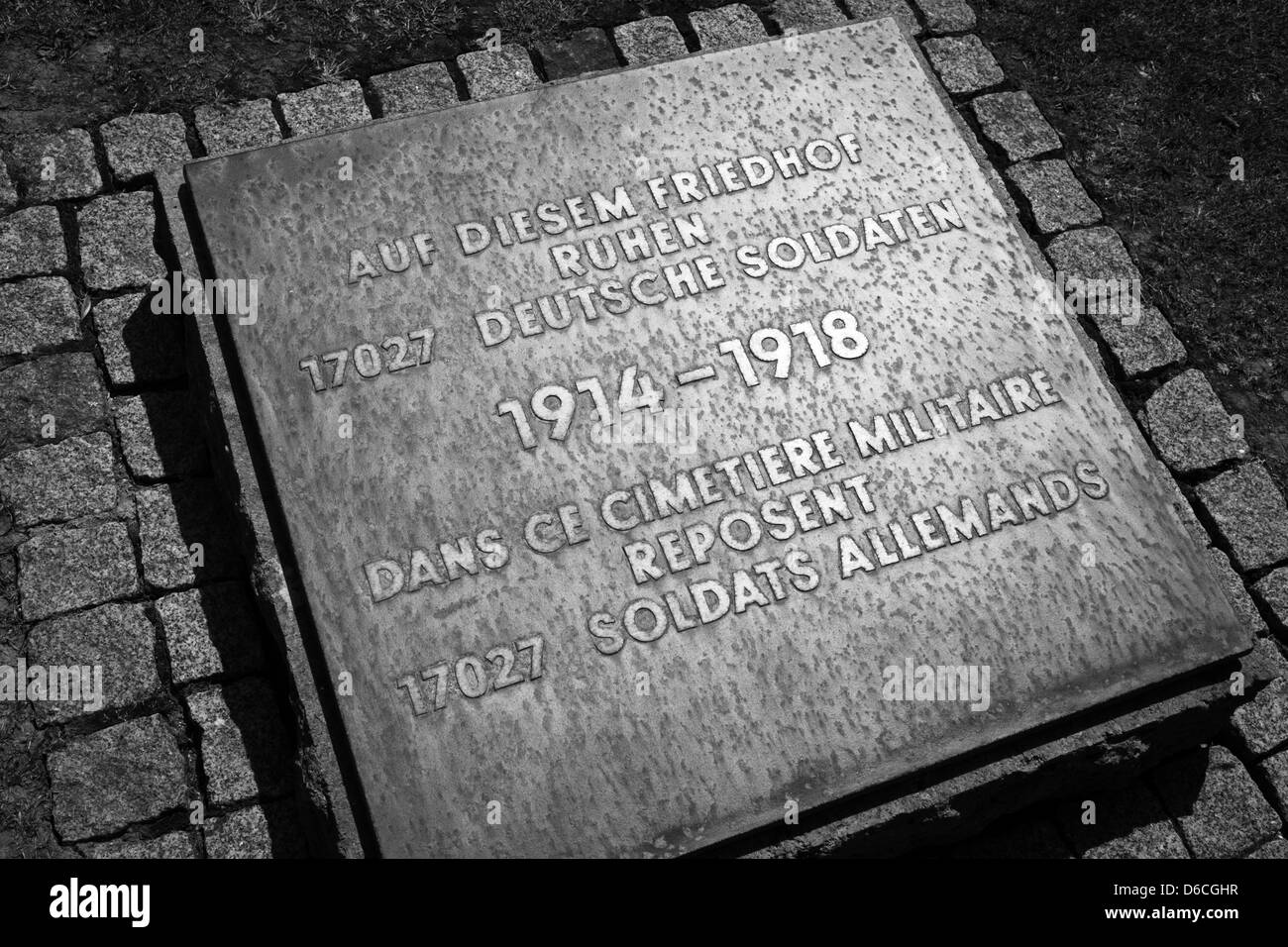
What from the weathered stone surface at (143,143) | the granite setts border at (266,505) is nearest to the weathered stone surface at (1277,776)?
the granite setts border at (266,505)

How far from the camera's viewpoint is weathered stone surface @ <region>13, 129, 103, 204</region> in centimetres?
333

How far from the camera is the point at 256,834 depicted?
103 inches

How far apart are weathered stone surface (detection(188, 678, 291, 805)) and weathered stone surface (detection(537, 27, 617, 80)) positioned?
6.80 ft

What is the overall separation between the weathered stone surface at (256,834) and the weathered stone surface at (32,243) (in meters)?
1.58

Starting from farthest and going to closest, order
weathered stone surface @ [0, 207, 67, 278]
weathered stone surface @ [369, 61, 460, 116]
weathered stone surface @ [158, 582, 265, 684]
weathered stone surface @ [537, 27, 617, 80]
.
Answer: weathered stone surface @ [537, 27, 617, 80]
weathered stone surface @ [369, 61, 460, 116]
weathered stone surface @ [0, 207, 67, 278]
weathered stone surface @ [158, 582, 265, 684]

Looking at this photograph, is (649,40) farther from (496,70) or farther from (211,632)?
(211,632)

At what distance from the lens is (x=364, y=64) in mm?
3660

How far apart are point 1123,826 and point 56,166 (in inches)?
129

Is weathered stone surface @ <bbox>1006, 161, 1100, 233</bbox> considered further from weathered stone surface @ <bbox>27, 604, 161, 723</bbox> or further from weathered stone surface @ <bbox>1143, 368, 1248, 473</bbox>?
weathered stone surface @ <bbox>27, 604, 161, 723</bbox>

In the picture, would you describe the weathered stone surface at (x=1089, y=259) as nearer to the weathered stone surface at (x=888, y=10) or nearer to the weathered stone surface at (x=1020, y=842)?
the weathered stone surface at (x=888, y=10)

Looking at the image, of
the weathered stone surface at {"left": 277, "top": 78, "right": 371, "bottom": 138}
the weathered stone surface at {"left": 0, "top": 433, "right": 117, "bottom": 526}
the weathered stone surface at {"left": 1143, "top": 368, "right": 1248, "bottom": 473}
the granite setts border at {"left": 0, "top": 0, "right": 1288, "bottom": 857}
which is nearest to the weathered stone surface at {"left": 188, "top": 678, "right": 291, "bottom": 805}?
the granite setts border at {"left": 0, "top": 0, "right": 1288, "bottom": 857}

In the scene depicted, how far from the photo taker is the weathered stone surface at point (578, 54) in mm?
3713

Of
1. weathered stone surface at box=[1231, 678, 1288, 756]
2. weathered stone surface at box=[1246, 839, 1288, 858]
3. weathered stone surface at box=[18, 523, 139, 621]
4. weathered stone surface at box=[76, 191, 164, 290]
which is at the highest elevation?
weathered stone surface at box=[76, 191, 164, 290]

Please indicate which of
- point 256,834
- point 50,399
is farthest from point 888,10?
point 256,834
